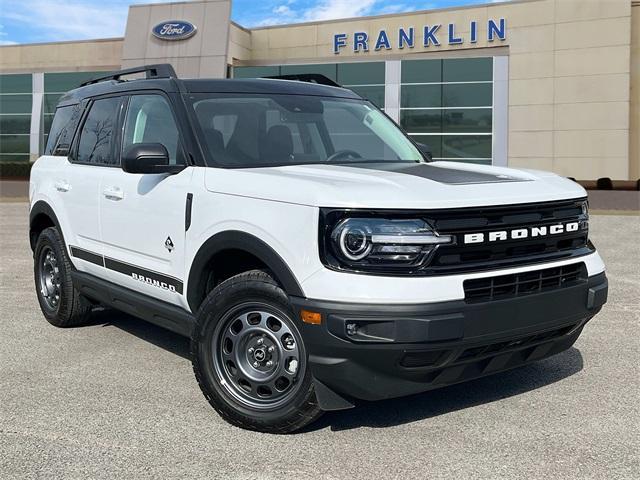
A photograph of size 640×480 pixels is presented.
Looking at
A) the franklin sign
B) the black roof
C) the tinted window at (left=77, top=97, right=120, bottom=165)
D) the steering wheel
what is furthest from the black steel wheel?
the franklin sign

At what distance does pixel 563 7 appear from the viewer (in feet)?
122

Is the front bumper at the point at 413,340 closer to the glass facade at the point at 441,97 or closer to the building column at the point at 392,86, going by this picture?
the glass facade at the point at 441,97

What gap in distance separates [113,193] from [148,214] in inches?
21.6

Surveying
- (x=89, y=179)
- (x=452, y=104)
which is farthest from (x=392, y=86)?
(x=89, y=179)

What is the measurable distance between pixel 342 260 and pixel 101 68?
1726 inches

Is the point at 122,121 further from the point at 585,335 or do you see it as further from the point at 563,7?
the point at 563,7

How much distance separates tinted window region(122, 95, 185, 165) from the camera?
444 cm

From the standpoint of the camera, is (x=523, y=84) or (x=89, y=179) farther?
(x=523, y=84)

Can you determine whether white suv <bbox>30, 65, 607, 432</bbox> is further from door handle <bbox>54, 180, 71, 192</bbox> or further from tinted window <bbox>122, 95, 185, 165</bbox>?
door handle <bbox>54, 180, 71, 192</bbox>

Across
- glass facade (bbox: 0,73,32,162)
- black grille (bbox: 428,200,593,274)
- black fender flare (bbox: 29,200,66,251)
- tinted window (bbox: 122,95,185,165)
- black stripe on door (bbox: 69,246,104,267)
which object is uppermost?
glass facade (bbox: 0,73,32,162)

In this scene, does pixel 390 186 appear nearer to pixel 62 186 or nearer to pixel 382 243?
pixel 382 243

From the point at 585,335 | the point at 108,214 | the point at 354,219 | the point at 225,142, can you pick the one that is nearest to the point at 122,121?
the point at 108,214

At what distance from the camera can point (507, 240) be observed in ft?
11.5

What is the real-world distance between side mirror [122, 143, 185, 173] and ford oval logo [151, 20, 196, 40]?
127 ft
